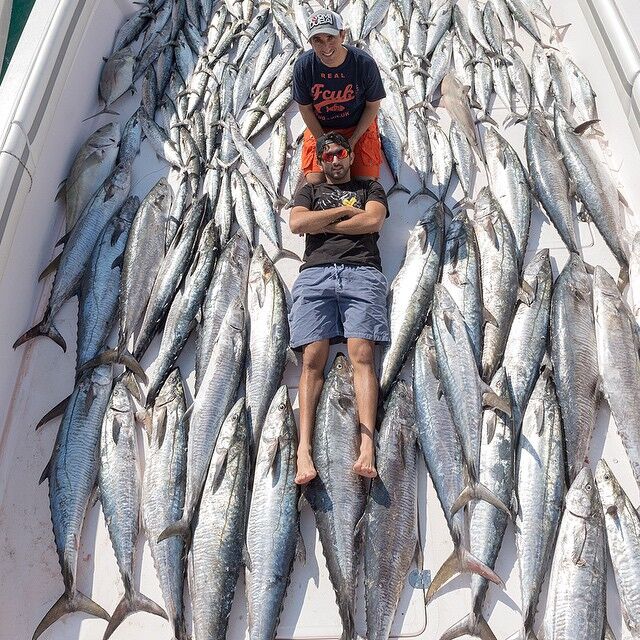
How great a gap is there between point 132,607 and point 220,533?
1.69ft

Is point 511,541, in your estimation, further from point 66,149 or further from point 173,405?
point 66,149

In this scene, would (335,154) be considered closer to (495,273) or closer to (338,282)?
(338,282)

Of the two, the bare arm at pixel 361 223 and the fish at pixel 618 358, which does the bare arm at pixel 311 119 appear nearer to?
the bare arm at pixel 361 223

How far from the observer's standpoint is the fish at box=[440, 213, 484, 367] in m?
3.01

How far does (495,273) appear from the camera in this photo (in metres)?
3.18

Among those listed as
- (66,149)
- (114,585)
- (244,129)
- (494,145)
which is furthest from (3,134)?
(494,145)

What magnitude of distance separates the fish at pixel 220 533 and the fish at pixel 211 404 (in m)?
0.05

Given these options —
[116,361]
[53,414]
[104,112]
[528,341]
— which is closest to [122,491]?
[53,414]

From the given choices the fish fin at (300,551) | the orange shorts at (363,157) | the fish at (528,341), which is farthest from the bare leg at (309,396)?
the orange shorts at (363,157)

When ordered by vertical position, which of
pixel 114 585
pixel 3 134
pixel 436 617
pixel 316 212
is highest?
pixel 3 134

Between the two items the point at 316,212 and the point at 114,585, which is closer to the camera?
the point at 114,585

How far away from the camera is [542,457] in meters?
2.61

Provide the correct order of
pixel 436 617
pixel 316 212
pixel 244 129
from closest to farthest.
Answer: pixel 436 617 < pixel 316 212 < pixel 244 129

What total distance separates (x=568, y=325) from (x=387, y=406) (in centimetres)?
103
